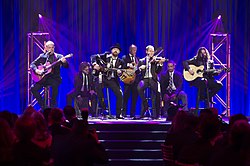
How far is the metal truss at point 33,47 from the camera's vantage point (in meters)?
11.7

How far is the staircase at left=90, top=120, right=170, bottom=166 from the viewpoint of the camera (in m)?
8.26

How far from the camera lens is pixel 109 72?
34.1 feet

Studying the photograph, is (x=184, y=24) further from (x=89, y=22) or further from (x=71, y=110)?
(x=71, y=110)

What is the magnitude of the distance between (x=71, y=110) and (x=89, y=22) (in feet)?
25.9

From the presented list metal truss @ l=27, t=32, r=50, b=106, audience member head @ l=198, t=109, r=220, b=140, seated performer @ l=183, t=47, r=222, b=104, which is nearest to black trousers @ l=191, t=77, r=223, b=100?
seated performer @ l=183, t=47, r=222, b=104

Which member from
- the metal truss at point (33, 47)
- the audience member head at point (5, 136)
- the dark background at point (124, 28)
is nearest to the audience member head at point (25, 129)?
the audience member head at point (5, 136)

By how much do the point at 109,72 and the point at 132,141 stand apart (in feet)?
7.41

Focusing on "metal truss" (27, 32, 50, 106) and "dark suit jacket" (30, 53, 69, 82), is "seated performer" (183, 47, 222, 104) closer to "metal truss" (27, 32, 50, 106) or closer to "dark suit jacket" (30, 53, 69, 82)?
"dark suit jacket" (30, 53, 69, 82)

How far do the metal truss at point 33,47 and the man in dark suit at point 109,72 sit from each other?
1954mm

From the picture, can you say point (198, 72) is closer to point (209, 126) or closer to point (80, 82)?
point (80, 82)

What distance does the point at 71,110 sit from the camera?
18.3ft

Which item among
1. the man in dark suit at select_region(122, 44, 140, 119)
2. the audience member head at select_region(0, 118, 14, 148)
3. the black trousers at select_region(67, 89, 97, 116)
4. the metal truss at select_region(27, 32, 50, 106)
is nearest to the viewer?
the audience member head at select_region(0, 118, 14, 148)

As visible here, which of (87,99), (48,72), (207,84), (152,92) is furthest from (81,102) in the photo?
(207,84)

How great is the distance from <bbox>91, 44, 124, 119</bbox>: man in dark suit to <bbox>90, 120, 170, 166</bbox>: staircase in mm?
1368
